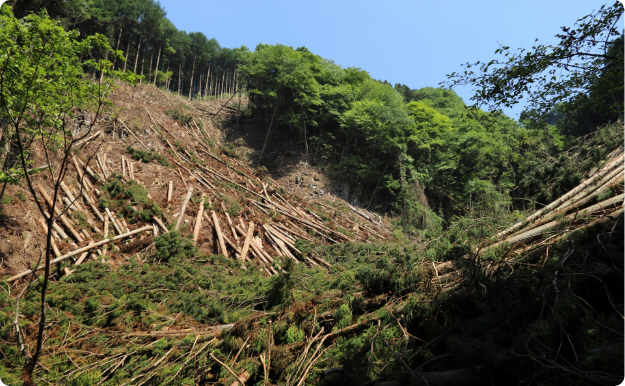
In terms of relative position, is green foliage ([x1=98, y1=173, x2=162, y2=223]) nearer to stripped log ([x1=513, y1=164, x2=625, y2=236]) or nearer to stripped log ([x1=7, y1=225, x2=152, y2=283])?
stripped log ([x1=7, y1=225, x2=152, y2=283])

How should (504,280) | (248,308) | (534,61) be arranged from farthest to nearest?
1. (248,308)
2. (534,61)
3. (504,280)

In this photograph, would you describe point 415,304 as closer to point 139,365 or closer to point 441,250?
point 441,250

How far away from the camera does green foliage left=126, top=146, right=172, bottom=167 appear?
14.2 metres

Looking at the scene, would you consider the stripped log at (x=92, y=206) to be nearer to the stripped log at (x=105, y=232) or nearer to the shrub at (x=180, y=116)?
the stripped log at (x=105, y=232)

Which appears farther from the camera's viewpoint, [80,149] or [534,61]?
[80,149]

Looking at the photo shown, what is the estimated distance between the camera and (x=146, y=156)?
14320 millimetres

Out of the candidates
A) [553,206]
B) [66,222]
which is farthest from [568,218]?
[66,222]

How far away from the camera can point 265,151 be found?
2611 cm

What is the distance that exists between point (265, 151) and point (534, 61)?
22.8 metres

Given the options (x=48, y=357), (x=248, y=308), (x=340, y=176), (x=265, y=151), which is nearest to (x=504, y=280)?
(x=248, y=308)

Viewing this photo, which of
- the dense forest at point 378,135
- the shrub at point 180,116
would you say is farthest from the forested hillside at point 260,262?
the dense forest at point 378,135

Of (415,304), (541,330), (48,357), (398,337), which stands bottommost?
(48,357)

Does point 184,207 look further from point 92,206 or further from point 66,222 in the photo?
point 66,222

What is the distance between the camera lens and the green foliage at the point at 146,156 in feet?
46.6
